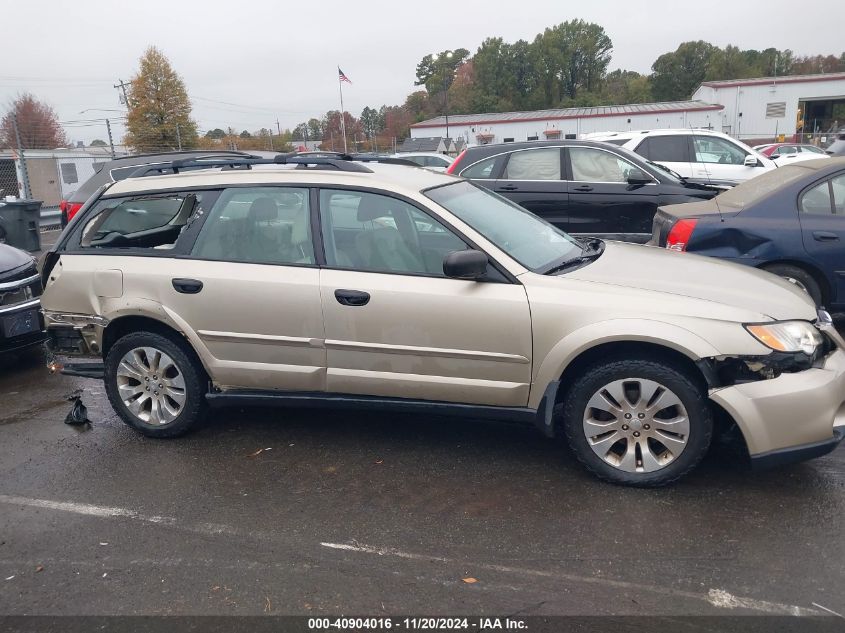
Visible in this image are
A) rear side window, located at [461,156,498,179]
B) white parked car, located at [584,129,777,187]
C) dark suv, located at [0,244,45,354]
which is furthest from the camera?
white parked car, located at [584,129,777,187]

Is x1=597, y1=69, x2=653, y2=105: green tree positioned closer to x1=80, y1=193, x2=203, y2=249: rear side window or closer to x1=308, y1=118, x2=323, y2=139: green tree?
x1=308, y1=118, x2=323, y2=139: green tree

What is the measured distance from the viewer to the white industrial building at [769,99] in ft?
175

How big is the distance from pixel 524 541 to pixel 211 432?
248 centimetres

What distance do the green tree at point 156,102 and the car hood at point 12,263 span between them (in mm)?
40193

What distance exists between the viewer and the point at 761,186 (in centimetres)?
629

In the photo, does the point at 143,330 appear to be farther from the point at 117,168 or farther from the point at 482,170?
the point at 482,170

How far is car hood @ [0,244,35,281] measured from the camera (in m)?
6.31

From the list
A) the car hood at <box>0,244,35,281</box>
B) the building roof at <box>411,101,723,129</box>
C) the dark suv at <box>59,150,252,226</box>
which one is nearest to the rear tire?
the dark suv at <box>59,150,252,226</box>

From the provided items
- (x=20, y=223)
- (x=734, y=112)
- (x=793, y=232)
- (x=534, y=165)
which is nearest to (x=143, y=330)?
(x=793, y=232)

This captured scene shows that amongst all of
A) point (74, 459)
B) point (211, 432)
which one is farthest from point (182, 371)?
point (74, 459)

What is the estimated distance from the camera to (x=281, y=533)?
352cm

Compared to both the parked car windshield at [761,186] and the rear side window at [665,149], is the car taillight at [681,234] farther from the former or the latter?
the rear side window at [665,149]

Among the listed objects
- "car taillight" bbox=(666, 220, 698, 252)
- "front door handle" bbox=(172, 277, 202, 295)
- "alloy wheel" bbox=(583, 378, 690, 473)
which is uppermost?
"front door handle" bbox=(172, 277, 202, 295)

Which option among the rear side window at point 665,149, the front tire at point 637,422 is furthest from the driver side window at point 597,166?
the front tire at point 637,422
